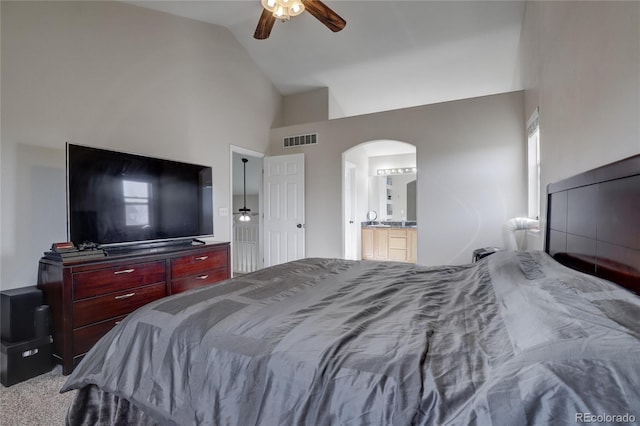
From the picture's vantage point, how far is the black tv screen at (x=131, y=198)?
2293 millimetres

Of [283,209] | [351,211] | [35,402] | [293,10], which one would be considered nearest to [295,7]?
[293,10]

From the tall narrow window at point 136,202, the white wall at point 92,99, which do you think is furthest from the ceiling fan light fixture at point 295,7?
the tall narrow window at point 136,202

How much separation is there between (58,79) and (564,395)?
12.0 feet

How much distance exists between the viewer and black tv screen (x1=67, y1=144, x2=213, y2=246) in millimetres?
2293

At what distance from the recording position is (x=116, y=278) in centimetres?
229

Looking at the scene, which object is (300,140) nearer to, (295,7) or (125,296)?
(295,7)

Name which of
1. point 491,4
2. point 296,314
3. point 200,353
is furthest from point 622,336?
point 491,4

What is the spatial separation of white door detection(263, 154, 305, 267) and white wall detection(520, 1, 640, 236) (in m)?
3.20

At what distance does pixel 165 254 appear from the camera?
8.64 ft

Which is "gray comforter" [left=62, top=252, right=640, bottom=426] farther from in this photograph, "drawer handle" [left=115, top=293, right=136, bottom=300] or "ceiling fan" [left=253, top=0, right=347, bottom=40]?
"ceiling fan" [left=253, top=0, right=347, bottom=40]

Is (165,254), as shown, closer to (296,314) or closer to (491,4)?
(296,314)

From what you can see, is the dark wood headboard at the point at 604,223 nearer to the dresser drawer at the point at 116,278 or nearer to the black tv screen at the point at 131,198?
the dresser drawer at the point at 116,278

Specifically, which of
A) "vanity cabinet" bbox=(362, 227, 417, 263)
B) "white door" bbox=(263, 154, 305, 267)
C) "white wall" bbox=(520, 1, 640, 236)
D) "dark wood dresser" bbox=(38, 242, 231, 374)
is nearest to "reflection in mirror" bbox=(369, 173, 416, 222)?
"vanity cabinet" bbox=(362, 227, 417, 263)

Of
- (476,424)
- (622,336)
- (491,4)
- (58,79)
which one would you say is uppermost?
(491,4)
